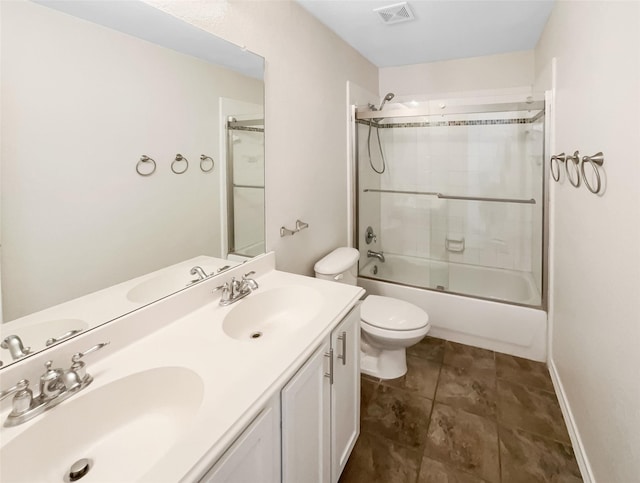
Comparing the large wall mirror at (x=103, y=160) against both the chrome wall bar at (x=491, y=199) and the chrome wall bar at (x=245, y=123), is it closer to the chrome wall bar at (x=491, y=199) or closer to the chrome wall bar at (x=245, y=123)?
the chrome wall bar at (x=245, y=123)

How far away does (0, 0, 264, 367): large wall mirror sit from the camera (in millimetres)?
848

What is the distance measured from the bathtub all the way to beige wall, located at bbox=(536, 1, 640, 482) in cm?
40

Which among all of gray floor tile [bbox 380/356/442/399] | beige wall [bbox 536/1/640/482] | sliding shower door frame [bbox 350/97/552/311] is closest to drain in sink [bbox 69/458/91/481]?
beige wall [bbox 536/1/640/482]

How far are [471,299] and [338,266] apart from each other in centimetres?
110

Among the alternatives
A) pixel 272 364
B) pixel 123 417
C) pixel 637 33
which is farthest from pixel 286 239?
pixel 637 33

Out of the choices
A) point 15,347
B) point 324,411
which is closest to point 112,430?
point 15,347

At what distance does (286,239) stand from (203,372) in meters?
1.17

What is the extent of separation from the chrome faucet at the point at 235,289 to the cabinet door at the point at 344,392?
45cm

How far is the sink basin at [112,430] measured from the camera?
0.71 m

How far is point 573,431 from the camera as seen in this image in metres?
1.63

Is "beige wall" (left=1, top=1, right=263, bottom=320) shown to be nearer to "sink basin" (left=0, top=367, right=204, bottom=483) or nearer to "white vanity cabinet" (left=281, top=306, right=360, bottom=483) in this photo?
"sink basin" (left=0, top=367, right=204, bottom=483)

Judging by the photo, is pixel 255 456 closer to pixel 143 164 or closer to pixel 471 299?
pixel 143 164

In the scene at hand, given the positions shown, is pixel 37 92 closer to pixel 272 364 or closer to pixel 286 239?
pixel 272 364

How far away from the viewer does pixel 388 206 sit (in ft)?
10.8
